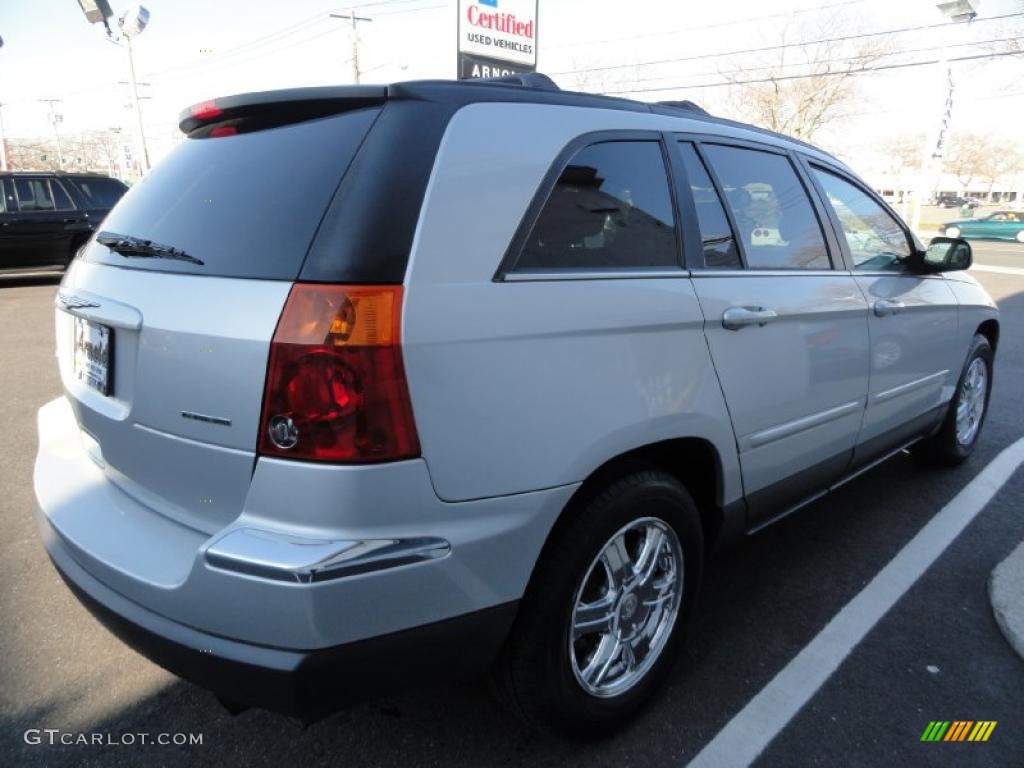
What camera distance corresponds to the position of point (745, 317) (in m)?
2.24

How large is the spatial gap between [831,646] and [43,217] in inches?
535

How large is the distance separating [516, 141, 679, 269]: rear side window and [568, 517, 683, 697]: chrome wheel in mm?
770

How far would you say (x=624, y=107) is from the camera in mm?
2146

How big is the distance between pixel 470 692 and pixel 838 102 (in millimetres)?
42939

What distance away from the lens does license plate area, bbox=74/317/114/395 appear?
1878mm

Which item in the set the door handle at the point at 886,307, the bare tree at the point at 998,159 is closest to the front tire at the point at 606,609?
the door handle at the point at 886,307

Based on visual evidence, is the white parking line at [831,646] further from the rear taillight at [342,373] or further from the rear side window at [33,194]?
the rear side window at [33,194]

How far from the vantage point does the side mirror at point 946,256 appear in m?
3.54

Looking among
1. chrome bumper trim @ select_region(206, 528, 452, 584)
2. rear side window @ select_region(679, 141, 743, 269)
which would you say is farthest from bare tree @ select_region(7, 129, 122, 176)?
chrome bumper trim @ select_region(206, 528, 452, 584)

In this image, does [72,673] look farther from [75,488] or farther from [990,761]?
[990,761]

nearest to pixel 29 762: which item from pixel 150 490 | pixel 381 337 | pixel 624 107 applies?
pixel 150 490

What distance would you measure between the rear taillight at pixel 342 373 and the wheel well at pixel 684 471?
0.61 metres

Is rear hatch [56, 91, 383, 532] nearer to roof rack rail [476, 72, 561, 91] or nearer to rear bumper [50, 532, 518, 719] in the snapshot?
rear bumper [50, 532, 518, 719]

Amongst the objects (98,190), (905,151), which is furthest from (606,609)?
(905,151)
